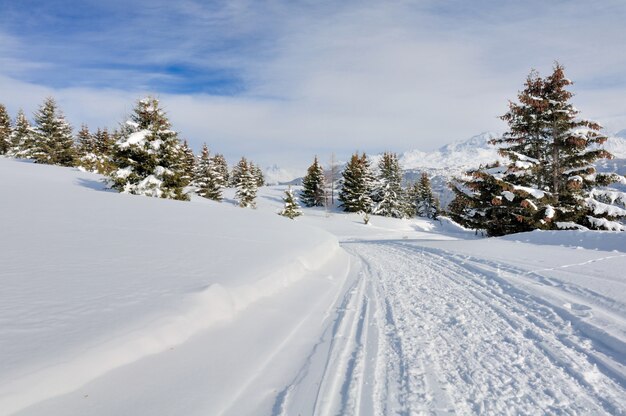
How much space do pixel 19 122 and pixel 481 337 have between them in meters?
56.9

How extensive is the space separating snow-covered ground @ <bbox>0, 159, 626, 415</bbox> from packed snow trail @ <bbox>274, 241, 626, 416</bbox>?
0.02 metres

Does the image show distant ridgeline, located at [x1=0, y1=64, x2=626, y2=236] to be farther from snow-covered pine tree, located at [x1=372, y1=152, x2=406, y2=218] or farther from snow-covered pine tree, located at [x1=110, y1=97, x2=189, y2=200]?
snow-covered pine tree, located at [x1=372, y1=152, x2=406, y2=218]

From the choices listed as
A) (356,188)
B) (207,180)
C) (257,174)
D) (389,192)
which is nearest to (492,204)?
(356,188)

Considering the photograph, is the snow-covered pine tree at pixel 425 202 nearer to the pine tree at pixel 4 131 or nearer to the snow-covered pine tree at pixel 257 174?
the snow-covered pine tree at pixel 257 174

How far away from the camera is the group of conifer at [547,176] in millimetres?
15938

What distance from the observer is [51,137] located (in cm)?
3641

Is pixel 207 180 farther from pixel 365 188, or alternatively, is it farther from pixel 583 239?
pixel 583 239

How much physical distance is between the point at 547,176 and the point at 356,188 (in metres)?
32.8

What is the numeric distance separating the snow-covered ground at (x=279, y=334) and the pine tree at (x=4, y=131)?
2275 inches

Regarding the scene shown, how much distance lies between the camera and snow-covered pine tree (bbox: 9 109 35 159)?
36.6 metres

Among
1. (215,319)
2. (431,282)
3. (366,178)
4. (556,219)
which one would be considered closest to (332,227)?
(366,178)

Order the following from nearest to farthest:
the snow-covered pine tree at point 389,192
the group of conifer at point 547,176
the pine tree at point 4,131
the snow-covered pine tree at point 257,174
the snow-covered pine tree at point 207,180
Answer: the group of conifer at point 547,176 → the snow-covered pine tree at point 207,180 → the pine tree at point 4,131 → the snow-covered pine tree at point 389,192 → the snow-covered pine tree at point 257,174

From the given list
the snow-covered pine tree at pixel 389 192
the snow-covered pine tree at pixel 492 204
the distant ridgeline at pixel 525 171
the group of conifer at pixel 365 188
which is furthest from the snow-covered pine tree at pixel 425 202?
the snow-covered pine tree at pixel 492 204

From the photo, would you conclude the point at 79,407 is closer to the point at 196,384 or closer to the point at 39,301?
the point at 196,384
